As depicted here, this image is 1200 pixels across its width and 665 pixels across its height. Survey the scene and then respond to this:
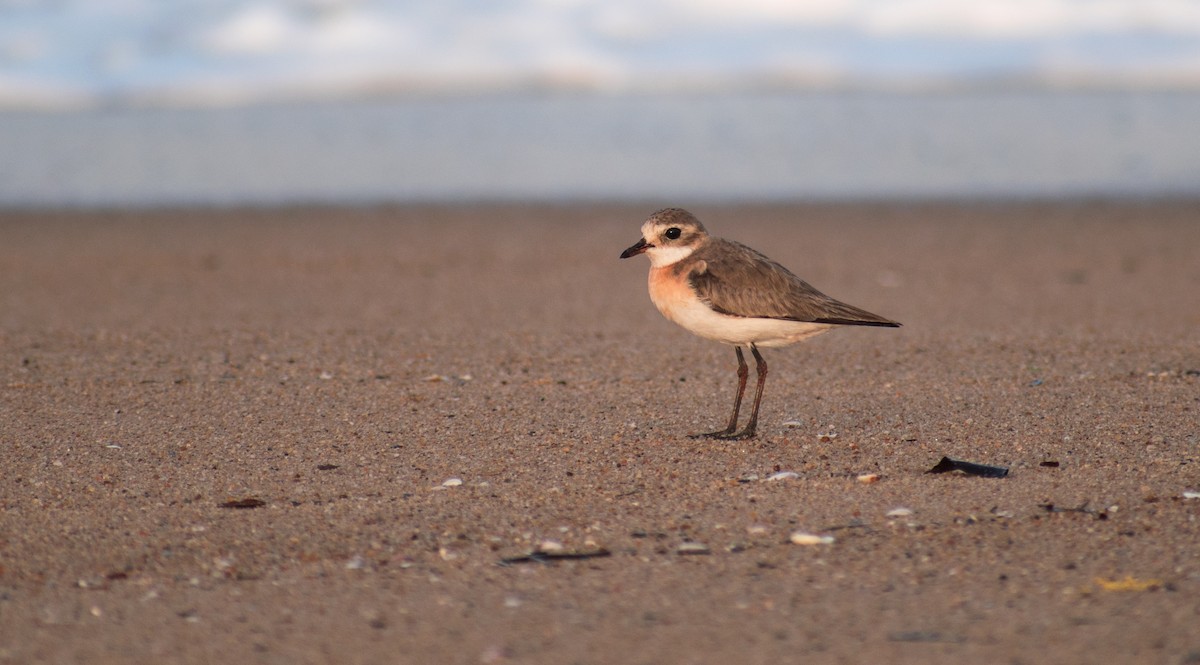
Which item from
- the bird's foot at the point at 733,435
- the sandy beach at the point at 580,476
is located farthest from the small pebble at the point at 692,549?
the bird's foot at the point at 733,435

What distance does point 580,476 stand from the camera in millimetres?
4754

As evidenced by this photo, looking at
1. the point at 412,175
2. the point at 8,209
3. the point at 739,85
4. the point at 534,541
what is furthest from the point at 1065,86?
the point at 534,541

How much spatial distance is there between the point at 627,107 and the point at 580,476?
1466 centimetres

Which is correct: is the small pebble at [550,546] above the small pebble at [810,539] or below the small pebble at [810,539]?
below

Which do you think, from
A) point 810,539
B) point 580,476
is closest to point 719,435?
point 580,476

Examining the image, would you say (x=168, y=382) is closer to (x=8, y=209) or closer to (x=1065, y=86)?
(x=8, y=209)

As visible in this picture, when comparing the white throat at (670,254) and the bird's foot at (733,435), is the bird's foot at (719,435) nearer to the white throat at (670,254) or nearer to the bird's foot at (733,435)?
the bird's foot at (733,435)

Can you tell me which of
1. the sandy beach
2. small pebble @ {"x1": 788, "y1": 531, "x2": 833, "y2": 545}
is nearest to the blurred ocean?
the sandy beach

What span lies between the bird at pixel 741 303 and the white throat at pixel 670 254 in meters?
0.02

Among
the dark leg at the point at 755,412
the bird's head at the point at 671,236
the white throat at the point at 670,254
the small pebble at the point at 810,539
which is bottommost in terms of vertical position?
the small pebble at the point at 810,539

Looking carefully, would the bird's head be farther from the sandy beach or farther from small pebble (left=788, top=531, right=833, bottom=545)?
small pebble (left=788, top=531, right=833, bottom=545)

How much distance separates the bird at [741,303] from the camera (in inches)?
207

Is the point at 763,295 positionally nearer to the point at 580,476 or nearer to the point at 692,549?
the point at 580,476

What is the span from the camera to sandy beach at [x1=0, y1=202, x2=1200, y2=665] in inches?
135
